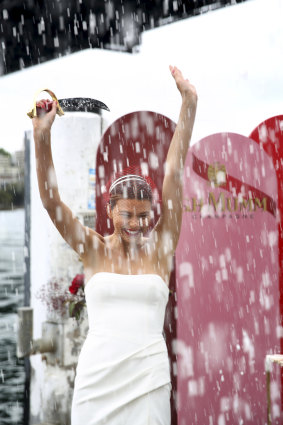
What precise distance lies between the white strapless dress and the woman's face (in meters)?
0.18

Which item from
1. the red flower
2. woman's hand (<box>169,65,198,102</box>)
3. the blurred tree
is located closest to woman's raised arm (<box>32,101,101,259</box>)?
woman's hand (<box>169,65,198,102</box>)

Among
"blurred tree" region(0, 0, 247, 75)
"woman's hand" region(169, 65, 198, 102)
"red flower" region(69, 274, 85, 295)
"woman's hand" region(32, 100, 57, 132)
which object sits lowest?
"red flower" region(69, 274, 85, 295)

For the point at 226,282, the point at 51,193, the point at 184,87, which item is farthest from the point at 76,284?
the point at 184,87

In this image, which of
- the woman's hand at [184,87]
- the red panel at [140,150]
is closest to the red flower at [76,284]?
the red panel at [140,150]

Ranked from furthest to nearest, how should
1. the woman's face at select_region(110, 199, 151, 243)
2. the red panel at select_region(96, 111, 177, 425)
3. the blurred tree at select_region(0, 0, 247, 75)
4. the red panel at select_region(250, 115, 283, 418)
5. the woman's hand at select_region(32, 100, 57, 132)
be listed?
1. the blurred tree at select_region(0, 0, 247, 75)
2. the red panel at select_region(250, 115, 283, 418)
3. the red panel at select_region(96, 111, 177, 425)
4. the woman's face at select_region(110, 199, 151, 243)
5. the woman's hand at select_region(32, 100, 57, 132)

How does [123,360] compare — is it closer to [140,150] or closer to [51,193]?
[51,193]

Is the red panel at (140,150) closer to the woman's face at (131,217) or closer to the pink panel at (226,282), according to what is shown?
the pink panel at (226,282)

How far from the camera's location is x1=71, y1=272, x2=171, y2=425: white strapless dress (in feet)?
6.21

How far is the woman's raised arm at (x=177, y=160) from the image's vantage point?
202 cm

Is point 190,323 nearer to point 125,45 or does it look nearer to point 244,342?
point 244,342

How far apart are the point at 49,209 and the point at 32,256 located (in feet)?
10.2

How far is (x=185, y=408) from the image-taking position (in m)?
3.50

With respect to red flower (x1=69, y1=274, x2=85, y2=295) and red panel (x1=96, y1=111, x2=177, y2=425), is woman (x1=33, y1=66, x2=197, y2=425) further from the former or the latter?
red flower (x1=69, y1=274, x2=85, y2=295)

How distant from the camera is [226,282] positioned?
3.60m
